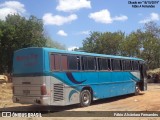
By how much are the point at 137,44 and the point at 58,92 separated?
46.3 metres

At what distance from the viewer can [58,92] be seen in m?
15.3

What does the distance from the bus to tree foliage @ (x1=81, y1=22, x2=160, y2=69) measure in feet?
130

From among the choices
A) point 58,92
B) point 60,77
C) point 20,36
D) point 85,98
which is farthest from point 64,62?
point 20,36

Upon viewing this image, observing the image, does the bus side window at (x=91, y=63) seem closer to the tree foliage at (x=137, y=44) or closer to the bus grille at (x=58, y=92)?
the bus grille at (x=58, y=92)

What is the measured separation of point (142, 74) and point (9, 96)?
1009 centimetres

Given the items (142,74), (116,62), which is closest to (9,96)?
(116,62)

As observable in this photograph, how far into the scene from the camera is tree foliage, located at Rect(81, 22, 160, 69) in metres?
58.7

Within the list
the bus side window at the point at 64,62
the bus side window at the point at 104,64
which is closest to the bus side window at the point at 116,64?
the bus side window at the point at 104,64

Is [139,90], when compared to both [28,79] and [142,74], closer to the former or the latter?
[142,74]

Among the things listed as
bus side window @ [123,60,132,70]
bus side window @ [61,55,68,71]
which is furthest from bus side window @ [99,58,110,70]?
bus side window @ [61,55,68,71]

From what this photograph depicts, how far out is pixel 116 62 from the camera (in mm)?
20969

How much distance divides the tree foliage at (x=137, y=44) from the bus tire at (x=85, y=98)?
42.0m

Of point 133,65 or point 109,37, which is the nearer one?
point 133,65

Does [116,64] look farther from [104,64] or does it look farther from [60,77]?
[60,77]
